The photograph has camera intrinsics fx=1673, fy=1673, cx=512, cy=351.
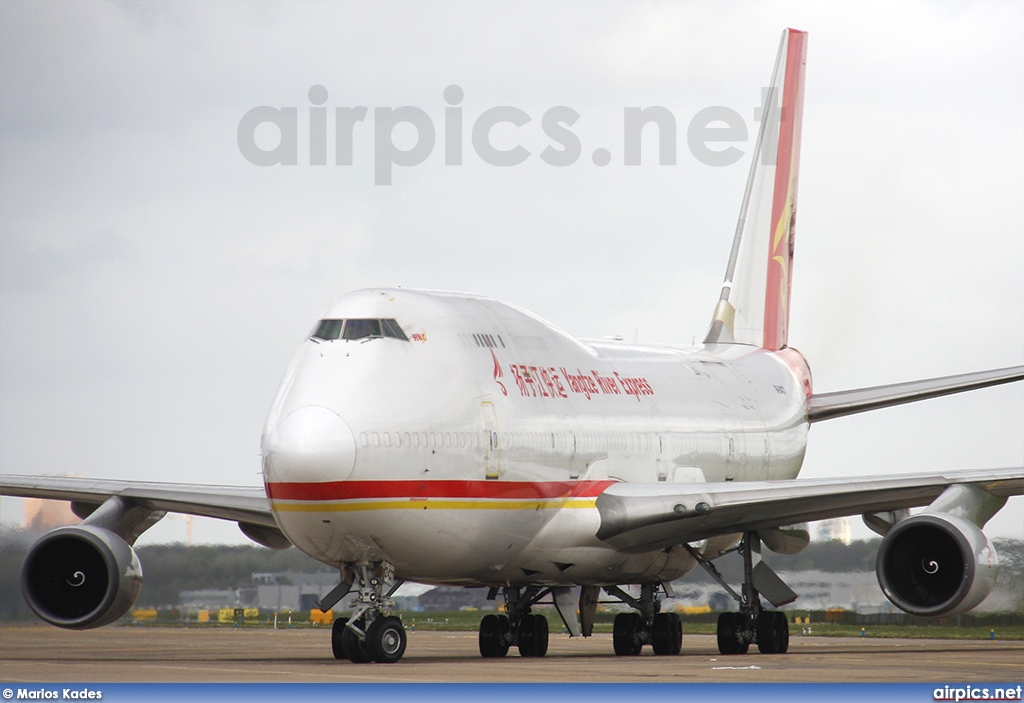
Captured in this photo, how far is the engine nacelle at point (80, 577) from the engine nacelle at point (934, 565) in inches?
387

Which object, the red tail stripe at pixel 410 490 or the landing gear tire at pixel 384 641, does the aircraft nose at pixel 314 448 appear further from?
the landing gear tire at pixel 384 641

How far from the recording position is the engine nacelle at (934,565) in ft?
63.1

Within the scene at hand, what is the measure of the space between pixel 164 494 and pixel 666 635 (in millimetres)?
7621

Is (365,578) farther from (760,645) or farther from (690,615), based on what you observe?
(690,615)

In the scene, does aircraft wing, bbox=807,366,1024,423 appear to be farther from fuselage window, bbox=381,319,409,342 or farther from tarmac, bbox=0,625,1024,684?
fuselage window, bbox=381,319,409,342

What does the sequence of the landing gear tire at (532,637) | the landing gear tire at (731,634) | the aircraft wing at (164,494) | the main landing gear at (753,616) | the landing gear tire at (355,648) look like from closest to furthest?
the landing gear tire at (355,648) → the aircraft wing at (164,494) → the landing gear tire at (532,637) → the main landing gear at (753,616) → the landing gear tire at (731,634)

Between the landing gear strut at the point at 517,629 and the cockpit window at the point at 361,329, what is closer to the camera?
the cockpit window at the point at 361,329

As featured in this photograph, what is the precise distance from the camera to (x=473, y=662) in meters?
20.9

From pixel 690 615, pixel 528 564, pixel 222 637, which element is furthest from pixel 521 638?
pixel 690 615

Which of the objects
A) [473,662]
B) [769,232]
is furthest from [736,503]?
[769,232]

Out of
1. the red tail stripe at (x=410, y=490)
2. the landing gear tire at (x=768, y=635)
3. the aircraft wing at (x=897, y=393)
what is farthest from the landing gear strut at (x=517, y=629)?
the aircraft wing at (x=897, y=393)

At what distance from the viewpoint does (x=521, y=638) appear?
23.8 meters

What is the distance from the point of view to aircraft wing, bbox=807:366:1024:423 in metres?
25.2

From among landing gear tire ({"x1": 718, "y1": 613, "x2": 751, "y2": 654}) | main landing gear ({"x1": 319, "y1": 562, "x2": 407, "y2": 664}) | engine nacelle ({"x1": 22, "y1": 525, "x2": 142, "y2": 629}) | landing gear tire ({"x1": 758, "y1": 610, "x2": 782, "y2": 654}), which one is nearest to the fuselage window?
main landing gear ({"x1": 319, "y1": 562, "x2": 407, "y2": 664})
